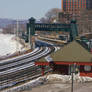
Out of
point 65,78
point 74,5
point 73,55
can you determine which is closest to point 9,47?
point 73,55

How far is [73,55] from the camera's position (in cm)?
2505

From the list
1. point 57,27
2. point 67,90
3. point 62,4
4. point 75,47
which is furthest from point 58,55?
point 62,4

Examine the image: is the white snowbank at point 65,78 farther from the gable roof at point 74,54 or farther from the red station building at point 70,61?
the gable roof at point 74,54

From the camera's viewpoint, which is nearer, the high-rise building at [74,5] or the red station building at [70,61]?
the red station building at [70,61]

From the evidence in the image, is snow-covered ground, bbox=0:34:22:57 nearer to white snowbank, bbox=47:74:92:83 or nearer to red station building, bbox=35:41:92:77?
red station building, bbox=35:41:92:77

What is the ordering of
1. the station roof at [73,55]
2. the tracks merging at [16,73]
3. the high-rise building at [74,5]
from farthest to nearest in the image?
the high-rise building at [74,5]
the station roof at [73,55]
the tracks merging at [16,73]

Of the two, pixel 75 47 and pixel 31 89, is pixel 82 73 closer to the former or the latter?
pixel 75 47

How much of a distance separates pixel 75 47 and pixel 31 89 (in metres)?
8.29

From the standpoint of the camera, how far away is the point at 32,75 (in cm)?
2600

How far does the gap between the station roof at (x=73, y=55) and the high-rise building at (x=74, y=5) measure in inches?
6156

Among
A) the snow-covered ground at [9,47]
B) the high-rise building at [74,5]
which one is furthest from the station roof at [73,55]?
the high-rise building at [74,5]

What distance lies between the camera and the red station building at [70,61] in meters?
24.1

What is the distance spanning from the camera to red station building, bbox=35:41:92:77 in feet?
79.2

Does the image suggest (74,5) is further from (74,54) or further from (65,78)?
(65,78)
